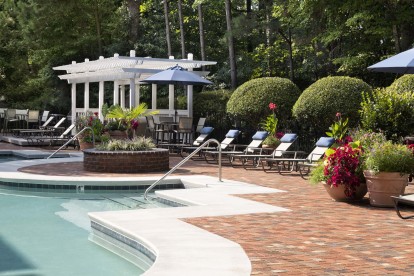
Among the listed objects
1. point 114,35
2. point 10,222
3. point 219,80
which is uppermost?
point 114,35

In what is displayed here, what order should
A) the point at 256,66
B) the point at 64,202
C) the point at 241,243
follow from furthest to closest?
the point at 256,66 < the point at 64,202 < the point at 241,243

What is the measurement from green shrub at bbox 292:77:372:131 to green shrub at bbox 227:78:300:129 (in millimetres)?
1897

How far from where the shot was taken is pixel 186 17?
3428 centimetres

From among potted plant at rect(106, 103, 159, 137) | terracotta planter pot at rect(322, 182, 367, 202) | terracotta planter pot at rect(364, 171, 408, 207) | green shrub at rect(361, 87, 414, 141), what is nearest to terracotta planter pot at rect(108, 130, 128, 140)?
potted plant at rect(106, 103, 159, 137)

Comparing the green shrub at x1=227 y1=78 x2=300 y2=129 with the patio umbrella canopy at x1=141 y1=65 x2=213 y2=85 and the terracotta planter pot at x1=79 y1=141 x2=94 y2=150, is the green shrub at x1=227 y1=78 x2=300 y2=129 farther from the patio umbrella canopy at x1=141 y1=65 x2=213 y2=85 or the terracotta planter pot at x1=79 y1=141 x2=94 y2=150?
the terracotta planter pot at x1=79 y1=141 x2=94 y2=150

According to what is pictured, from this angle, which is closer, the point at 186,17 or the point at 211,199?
the point at 211,199

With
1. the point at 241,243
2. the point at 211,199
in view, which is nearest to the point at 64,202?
the point at 211,199

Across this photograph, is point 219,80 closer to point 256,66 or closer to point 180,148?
point 256,66

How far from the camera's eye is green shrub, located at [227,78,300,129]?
1902 cm

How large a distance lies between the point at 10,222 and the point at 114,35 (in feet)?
80.8

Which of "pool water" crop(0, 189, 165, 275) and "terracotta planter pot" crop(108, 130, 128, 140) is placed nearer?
"pool water" crop(0, 189, 165, 275)

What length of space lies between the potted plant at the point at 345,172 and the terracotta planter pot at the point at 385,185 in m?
0.25

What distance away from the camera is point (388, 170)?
30.2ft

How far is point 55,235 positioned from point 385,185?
4.80 metres
